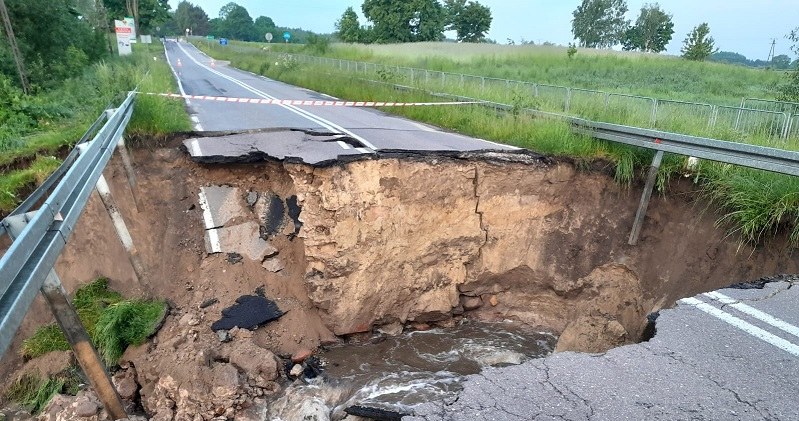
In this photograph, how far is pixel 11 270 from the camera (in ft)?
9.55

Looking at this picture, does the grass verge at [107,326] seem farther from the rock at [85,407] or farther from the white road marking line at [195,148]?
the white road marking line at [195,148]

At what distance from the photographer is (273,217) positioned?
774 cm

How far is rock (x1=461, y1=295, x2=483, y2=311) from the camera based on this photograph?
28.3 feet

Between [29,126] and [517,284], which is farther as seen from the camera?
[29,126]

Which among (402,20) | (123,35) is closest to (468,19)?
(402,20)

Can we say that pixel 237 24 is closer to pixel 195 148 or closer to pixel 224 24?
pixel 224 24

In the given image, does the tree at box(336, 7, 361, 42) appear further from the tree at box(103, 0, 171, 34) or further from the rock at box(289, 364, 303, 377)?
the rock at box(289, 364, 303, 377)

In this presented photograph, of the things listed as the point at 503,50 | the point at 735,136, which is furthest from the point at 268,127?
the point at 503,50

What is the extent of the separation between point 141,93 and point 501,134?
6.70 m

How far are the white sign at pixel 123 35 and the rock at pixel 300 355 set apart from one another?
1867 centimetres

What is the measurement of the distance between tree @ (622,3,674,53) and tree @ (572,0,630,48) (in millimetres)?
3020

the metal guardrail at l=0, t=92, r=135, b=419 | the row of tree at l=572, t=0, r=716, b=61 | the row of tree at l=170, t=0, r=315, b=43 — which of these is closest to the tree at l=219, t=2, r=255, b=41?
the row of tree at l=170, t=0, r=315, b=43

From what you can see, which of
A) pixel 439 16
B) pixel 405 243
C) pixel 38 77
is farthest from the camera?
pixel 439 16

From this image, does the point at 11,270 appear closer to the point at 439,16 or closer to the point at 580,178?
the point at 580,178
